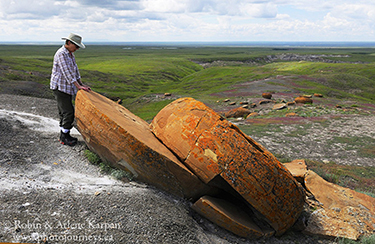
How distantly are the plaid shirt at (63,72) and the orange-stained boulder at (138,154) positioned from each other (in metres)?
1.24

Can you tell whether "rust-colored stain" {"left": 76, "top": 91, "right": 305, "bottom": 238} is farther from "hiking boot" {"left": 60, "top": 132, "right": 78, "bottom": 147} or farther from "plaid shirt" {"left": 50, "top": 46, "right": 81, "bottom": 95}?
"hiking boot" {"left": 60, "top": 132, "right": 78, "bottom": 147}

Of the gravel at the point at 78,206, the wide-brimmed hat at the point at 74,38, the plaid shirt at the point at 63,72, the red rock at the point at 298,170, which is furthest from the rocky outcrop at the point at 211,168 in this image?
the red rock at the point at 298,170

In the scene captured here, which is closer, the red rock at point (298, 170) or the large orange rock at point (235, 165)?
the large orange rock at point (235, 165)

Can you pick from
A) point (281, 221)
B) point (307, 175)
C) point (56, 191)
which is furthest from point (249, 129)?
point (56, 191)

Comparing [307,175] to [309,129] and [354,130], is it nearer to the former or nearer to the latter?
[309,129]

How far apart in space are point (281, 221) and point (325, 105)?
34727 millimetres

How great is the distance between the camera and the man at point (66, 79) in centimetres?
957

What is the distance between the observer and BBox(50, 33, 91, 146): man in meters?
9.57

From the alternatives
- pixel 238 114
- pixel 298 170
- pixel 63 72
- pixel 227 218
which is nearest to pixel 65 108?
pixel 63 72

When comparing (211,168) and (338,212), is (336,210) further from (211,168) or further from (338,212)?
(211,168)

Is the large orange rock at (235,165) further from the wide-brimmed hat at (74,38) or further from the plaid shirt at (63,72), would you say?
the wide-brimmed hat at (74,38)

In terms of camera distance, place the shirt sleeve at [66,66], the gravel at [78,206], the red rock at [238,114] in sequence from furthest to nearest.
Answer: the red rock at [238,114] < the shirt sleeve at [66,66] < the gravel at [78,206]

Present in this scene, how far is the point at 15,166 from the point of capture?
8.06 meters

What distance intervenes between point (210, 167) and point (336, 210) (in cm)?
595
